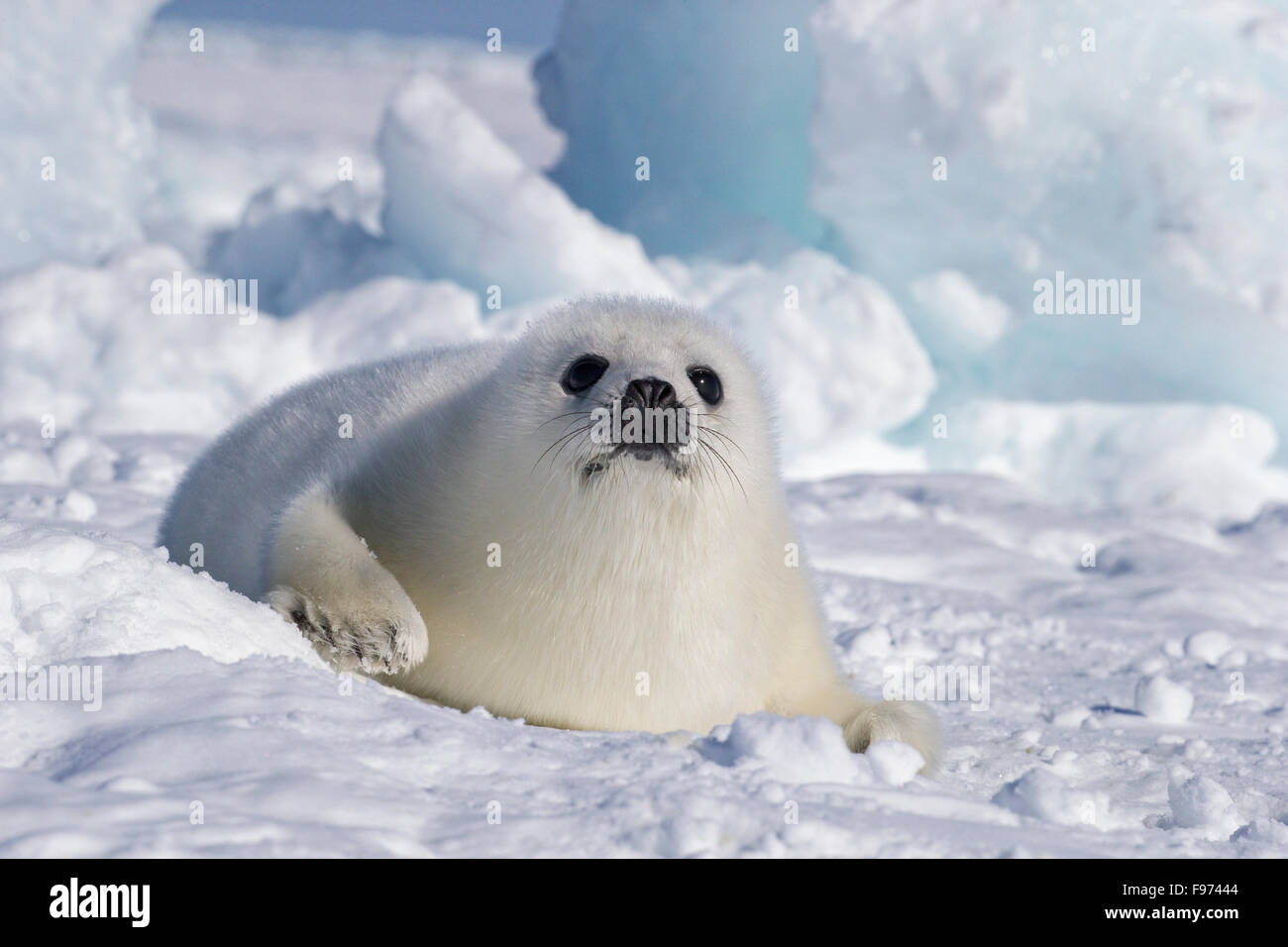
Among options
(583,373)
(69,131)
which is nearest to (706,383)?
(583,373)

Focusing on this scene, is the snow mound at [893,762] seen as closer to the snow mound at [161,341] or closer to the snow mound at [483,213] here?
the snow mound at [161,341]

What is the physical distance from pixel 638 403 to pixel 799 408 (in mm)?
9373

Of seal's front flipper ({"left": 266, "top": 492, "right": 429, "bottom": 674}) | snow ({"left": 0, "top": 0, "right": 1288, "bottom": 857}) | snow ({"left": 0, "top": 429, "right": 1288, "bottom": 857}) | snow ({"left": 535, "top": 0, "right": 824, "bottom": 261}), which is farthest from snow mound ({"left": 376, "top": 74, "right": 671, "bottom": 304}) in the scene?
seal's front flipper ({"left": 266, "top": 492, "right": 429, "bottom": 674})

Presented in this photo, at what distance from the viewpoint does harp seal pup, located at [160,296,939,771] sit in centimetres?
239

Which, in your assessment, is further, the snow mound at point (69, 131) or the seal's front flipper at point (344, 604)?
the snow mound at point (69, 131)

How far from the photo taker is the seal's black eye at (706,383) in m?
2.54

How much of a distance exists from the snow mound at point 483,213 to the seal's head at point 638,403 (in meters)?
8.43

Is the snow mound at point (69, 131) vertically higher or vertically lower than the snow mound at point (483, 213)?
higher

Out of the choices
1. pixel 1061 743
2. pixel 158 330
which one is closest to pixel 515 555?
pixel 1061 743

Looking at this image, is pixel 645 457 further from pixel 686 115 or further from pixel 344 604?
pixel 686 115

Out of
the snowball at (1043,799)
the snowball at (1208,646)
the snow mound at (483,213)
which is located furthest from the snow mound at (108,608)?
the snow mound at (483,213)

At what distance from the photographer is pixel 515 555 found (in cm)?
251
